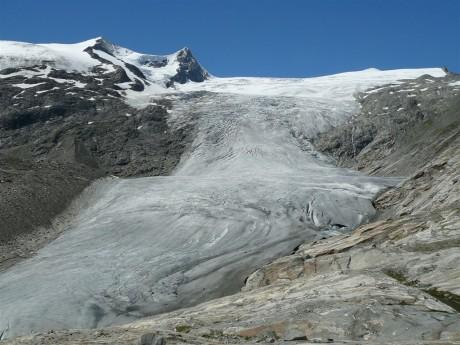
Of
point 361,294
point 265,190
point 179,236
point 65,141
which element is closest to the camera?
point 361,294

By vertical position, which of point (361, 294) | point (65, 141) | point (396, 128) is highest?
point (396, 128)

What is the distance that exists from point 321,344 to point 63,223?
122ft

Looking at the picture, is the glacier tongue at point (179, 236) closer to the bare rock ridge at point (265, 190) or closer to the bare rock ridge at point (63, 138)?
the bare rock ridge at point (265, 190)

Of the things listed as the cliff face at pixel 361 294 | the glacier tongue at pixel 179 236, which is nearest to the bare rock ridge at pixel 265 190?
the cliff face at pixel 361 294

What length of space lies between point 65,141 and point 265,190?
34.1m

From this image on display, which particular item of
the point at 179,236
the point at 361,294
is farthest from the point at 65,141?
the point at 361,294

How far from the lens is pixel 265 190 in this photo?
52250mm

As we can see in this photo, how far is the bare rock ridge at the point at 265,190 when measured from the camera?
1980 cm

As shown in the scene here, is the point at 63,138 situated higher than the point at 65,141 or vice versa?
the point at 63,138

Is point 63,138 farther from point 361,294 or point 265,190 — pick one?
point 361,294

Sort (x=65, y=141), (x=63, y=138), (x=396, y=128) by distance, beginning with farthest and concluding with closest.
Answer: (x=63, y=138) < (x=65, y=141) < (x=396, y=128)

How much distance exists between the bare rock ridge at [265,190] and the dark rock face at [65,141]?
0.76 feet

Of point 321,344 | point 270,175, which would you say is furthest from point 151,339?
point 270,175

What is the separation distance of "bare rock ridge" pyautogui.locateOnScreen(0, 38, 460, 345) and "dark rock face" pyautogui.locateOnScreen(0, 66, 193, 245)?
0.23 metres
